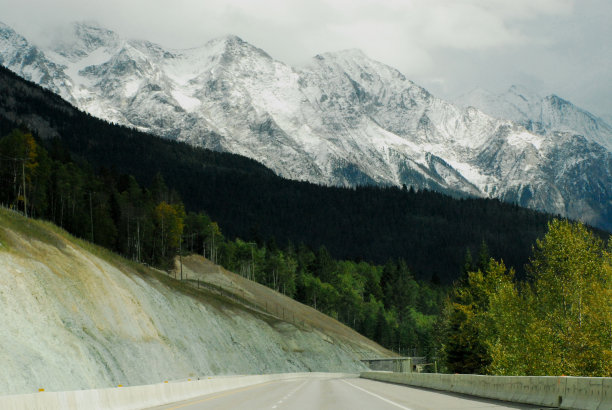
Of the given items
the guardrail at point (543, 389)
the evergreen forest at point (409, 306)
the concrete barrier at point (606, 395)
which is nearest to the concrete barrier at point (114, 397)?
the guardrail at point (543, 389)

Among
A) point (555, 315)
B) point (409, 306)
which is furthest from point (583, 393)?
point (409, 306)

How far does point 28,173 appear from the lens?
10119 cm

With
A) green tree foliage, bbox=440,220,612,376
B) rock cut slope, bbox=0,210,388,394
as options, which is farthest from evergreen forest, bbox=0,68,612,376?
rock cut slope, bbox=0,210,388,394

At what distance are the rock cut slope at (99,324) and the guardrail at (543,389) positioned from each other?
21.8m

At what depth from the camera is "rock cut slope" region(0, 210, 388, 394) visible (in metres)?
41.0

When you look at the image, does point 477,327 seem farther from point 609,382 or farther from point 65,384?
point 609,382

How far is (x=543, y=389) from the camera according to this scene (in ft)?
74.0

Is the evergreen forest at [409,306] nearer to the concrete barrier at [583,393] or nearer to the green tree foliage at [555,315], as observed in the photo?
the green tree foliage at [555,315]

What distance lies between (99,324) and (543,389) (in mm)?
38706

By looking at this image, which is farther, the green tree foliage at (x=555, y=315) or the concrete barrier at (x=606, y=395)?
the green tree foliage at (x=555, y=315)

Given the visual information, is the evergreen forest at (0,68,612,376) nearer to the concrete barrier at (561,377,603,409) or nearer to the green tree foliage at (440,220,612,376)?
the green tree foliage at (440,220,612,376)

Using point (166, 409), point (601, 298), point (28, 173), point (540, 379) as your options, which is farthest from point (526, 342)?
point (28, 173)

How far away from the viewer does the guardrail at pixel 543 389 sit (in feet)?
62.4

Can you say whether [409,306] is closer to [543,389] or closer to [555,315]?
[555,315]
